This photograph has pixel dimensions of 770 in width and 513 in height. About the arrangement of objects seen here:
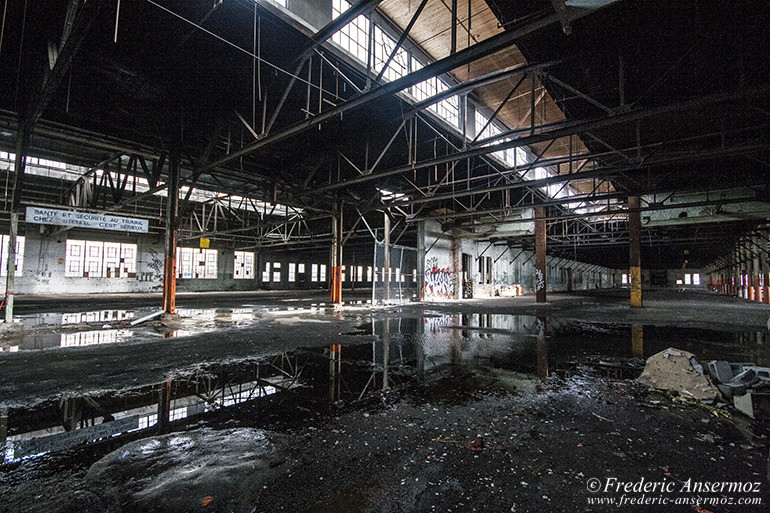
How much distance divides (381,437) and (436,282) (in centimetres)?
2024

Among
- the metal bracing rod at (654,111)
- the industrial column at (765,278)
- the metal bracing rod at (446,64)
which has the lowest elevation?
the industrial column at (765,278)

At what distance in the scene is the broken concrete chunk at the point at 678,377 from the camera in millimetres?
4078

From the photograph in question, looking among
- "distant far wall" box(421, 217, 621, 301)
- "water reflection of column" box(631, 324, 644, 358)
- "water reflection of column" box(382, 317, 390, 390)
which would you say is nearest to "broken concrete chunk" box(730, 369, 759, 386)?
"water reflection of column" box(631, 324, 644, 358)

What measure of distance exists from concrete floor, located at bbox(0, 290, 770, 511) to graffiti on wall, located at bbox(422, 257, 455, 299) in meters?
15.8

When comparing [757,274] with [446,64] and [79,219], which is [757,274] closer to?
[446,64]

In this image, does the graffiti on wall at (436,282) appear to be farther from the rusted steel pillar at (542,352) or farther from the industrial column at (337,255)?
the rusted steel pillar at (542,352)

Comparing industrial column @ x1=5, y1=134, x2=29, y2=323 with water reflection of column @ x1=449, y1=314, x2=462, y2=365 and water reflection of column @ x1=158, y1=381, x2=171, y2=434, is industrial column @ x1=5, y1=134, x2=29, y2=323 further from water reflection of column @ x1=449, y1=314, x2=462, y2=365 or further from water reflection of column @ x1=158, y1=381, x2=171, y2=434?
water reflection of column @ x1=449, y1=314, x2=462, y2=365

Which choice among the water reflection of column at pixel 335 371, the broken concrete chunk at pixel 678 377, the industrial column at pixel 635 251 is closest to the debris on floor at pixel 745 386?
the broken concrete chunk at pixel 678 377

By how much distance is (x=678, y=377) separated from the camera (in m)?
4.40

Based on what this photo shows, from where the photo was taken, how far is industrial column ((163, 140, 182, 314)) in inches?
420

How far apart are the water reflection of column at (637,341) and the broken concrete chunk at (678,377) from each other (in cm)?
190

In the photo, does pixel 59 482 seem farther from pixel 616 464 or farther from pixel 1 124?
pixel 1 124

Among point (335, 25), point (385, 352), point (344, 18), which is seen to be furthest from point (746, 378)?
point (335, 25)

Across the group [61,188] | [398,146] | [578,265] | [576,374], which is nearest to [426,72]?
[576,374]
